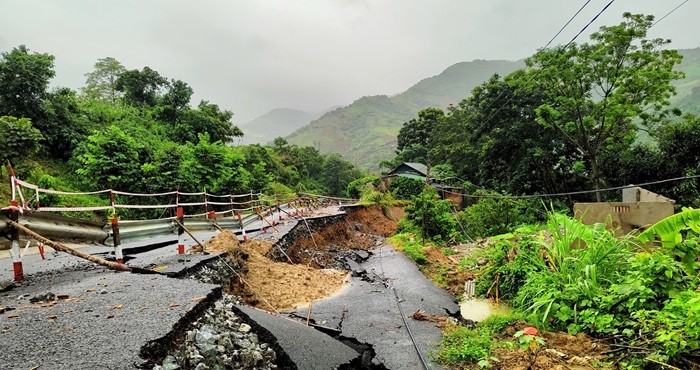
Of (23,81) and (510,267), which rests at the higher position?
(23,81)

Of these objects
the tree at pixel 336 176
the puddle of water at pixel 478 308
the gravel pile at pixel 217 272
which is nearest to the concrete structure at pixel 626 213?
the puddle of water at pixel 478 308

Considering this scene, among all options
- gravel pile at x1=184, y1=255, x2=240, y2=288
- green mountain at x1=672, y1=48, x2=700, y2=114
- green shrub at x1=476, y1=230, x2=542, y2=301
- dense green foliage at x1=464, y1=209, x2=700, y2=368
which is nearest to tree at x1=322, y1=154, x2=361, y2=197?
green shrub at x1=476, y1=230, x2=542, y2=301

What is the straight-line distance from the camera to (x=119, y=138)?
15516mm

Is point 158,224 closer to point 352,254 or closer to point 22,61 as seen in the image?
point 352,254

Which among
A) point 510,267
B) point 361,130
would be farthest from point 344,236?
point 361,130

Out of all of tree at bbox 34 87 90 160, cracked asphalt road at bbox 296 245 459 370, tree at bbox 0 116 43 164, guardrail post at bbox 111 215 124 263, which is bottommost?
cracked asphalt road at bbox 296 245 459 370

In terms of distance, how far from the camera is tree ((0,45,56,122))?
17531mm

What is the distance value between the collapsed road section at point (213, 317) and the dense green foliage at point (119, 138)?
923 centimetres

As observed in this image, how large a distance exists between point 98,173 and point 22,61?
817 centimetres

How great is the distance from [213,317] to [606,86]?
24.4 m

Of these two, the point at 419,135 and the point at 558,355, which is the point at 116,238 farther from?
the point at 419,135

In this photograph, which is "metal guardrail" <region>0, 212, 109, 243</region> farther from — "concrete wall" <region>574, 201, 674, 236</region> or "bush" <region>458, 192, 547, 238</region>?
"bush" <region>458, 192, 547, 238</region>

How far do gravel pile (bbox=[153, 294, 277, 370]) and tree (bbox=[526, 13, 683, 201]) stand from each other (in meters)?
20.4

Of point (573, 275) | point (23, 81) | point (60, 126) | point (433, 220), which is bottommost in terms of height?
point (433, 220)
